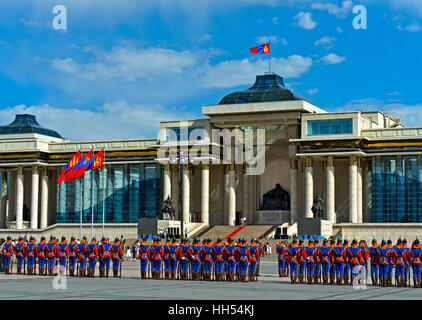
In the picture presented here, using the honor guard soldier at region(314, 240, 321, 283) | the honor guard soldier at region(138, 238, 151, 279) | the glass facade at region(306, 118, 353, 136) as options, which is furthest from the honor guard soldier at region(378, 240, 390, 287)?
the glass facade at region(306, 118, 353, 136)

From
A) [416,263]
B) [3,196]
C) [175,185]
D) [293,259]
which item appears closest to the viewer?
[416,263]

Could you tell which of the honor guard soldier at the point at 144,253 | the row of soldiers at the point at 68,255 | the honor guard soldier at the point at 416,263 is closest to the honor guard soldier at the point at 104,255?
the row of soldiers at the point at 68,255

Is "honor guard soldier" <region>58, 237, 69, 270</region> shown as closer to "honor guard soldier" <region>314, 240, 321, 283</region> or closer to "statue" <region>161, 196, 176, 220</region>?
"honor guard soldier" <region>314, 240, 321, 283</region>

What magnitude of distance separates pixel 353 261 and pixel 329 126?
3744 centimetres

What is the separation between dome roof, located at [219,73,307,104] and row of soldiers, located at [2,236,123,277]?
36.6 meters

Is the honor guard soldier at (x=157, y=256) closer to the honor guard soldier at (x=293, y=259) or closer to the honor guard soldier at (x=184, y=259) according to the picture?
the honor guard soldier at (x=184, y=259)

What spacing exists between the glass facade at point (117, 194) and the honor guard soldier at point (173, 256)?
4065 cm

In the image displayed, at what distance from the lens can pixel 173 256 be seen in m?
31.3

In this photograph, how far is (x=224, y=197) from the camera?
7269 cm

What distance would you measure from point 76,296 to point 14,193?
194 ft

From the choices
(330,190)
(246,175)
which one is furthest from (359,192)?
(246,175)

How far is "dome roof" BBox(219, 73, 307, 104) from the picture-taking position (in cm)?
6781

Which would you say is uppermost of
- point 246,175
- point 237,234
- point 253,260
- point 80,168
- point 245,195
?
point 246,175

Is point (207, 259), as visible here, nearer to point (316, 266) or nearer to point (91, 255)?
point (316, 266)
